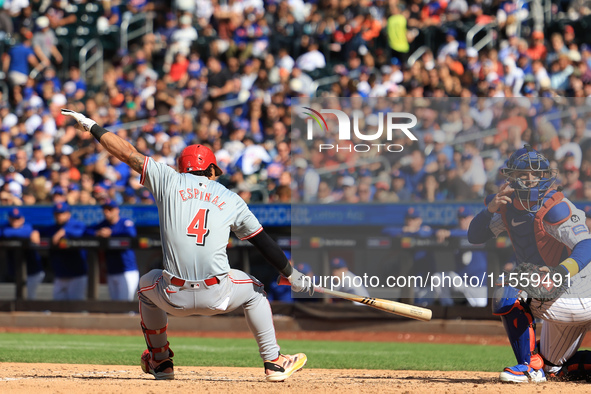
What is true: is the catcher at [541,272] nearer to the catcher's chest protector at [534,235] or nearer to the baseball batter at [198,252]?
the catcher's chest protector at [534,235]

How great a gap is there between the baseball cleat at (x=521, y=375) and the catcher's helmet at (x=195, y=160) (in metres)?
2.48

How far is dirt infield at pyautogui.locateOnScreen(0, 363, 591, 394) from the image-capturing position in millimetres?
5832

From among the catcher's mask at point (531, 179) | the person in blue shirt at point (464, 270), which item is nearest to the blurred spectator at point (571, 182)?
the person in blue shirt at point (464, 270)

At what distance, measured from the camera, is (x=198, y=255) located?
593 centimetres

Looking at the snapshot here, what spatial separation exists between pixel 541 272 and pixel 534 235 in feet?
0.91

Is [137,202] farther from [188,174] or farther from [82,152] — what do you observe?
[188,174]

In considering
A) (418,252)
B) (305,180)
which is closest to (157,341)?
(305,180)

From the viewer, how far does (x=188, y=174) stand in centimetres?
614

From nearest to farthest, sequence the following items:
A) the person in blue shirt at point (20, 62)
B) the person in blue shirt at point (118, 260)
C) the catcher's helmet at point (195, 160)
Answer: the catcher's helmet at point (195, 160) < the person in blue shirt at point (118, 260) < the person in blue shirt at point (20, 62)

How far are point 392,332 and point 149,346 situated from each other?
4971 millimetres

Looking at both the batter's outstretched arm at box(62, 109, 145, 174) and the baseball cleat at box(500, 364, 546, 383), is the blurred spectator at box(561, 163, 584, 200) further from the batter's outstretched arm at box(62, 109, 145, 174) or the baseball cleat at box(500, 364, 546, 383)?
the batter's outstretched arm at box(62, 109, 145, 174)

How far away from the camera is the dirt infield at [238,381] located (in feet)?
19.1

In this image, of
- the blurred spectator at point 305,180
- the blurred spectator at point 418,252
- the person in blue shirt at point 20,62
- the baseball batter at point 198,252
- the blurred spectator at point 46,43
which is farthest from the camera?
the blurred spectator at point 46,43

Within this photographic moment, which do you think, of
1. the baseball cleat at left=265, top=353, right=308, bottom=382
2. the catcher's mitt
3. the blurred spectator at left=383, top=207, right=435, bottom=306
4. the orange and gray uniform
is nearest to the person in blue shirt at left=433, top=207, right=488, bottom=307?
the blurred spectator at left=383, top=207, right=435, bottom=306
